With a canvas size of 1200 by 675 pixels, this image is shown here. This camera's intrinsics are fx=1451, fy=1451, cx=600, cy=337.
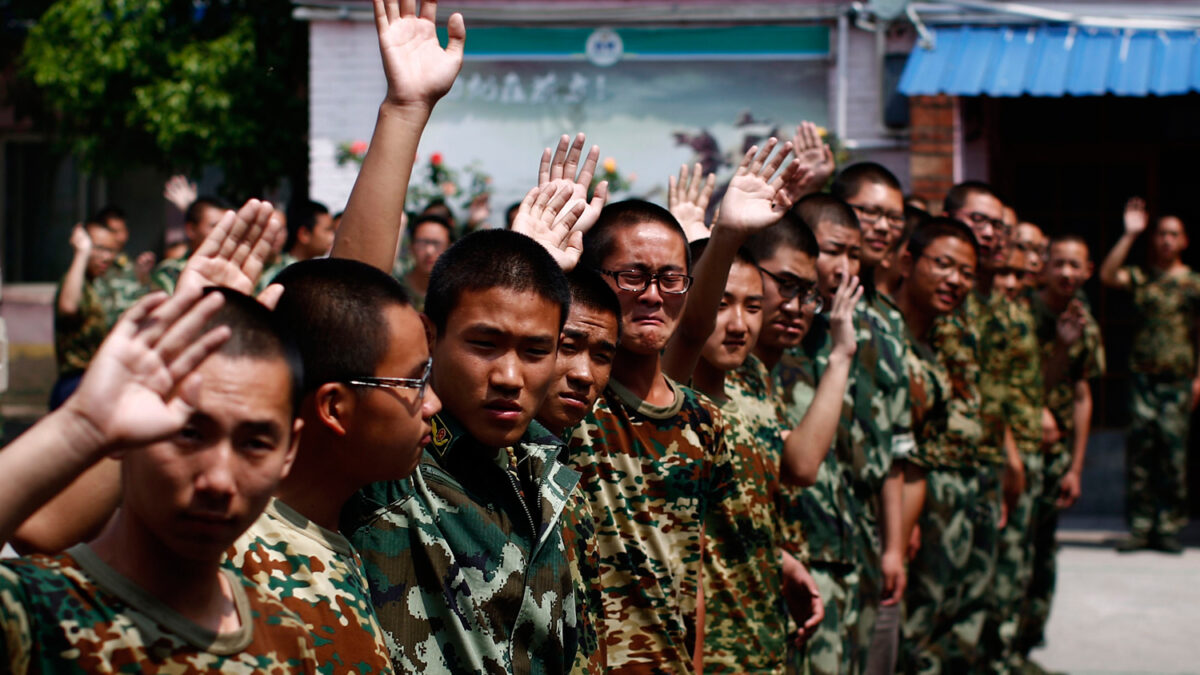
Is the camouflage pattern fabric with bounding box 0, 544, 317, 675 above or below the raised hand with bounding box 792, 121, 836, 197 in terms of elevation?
below

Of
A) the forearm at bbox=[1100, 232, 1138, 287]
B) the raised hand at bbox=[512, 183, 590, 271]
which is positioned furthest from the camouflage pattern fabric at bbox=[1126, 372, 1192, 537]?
the raised hand at bbox=[512, 183, 590, 271]

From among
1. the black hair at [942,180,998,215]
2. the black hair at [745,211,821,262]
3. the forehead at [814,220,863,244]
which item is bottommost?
the black hair at [745,211,821,262]

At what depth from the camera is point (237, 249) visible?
7.65 feet

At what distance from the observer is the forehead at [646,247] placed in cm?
344

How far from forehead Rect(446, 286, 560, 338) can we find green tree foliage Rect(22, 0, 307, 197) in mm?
10329

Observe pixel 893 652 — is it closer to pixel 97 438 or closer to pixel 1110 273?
pixel 97 438

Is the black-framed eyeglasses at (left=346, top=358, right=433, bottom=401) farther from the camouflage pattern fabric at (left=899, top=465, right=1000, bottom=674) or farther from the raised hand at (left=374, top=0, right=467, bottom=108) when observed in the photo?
the camouflage pattern fabric at (left=899, top=465, right=1000, bottom=674)

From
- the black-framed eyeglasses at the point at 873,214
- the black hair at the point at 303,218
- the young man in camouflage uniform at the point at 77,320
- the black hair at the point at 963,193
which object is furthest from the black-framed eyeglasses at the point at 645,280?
the young man in camouflage uniform at the point at 77,320

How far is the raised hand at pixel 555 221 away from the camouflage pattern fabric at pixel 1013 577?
4.14m

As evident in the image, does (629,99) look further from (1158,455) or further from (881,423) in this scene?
(881,423)

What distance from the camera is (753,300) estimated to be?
3.97m

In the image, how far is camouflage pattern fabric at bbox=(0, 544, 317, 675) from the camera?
1590 mm

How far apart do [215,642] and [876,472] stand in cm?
358

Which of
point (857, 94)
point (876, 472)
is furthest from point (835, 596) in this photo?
point (857, 94)
